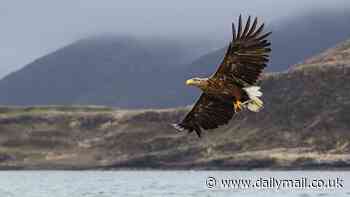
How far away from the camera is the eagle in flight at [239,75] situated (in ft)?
62.7

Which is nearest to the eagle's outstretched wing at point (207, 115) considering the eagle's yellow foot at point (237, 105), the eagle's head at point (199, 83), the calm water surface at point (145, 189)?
the eagle's head at point (199, 83)

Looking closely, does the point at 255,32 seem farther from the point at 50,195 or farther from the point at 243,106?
the point at 50,195

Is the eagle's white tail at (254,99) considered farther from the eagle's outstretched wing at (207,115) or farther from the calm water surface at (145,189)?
the calm water surface at (145,189)

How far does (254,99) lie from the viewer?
61.3 ft

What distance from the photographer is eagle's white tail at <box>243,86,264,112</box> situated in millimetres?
18594

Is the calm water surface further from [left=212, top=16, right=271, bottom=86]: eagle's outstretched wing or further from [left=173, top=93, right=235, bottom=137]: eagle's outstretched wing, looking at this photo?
[left=212, top=16, right=271, bottom=86]: eagle's outstretched wing

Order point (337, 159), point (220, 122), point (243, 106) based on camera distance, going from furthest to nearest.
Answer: point (337, 159) < point (220, 122) < point (243, 106)

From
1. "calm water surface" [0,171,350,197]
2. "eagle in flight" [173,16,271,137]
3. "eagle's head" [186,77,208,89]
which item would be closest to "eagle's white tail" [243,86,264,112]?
"eagle in flight" [173,16,271,137]

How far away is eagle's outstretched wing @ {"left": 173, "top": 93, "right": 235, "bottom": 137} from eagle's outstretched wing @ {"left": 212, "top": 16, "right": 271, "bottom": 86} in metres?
0.67

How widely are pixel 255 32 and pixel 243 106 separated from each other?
163cm

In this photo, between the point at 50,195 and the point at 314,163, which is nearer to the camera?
the point at 50,195

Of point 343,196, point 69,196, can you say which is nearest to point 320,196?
point 343,196

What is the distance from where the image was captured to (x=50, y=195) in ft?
280

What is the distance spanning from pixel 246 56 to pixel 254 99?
5.42 ft
